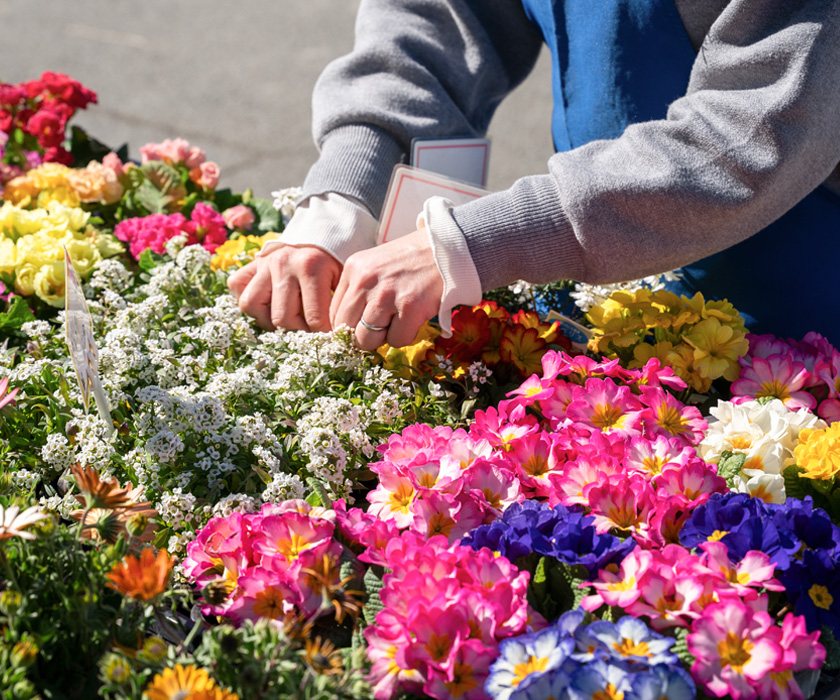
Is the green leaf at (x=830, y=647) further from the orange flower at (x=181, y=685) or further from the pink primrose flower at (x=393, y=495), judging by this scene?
the orange flower at (x=181, y=685)

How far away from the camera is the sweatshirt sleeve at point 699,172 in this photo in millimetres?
1073

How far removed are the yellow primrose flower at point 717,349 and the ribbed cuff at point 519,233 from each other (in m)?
0.21

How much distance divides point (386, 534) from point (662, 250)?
24.4 inches

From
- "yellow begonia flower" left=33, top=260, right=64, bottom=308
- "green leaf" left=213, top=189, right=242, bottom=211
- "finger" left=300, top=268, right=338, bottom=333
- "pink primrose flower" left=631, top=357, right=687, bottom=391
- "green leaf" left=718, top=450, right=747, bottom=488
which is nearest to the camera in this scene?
"green leaf" left=718, top=450, right=747, bottom=488

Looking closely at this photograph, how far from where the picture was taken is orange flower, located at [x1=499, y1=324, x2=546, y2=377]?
1187mm

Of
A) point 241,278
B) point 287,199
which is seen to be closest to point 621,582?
point 241,278

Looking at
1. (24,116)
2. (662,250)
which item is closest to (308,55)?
(24,116)

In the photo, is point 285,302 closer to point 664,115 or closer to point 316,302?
point 316,302

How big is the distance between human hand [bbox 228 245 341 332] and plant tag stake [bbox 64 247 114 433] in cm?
36

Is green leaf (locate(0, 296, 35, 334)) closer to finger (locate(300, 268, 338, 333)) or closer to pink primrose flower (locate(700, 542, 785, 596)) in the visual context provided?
finger (locate(300, 268, 338, 333))

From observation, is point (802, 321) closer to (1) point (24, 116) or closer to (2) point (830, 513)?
(2) point (830, 513)

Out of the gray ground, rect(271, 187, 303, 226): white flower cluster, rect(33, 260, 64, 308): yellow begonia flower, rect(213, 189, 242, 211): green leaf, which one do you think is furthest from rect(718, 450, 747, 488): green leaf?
the gray ground

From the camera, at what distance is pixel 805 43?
3.45 feet

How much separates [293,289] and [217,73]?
4.71 m
